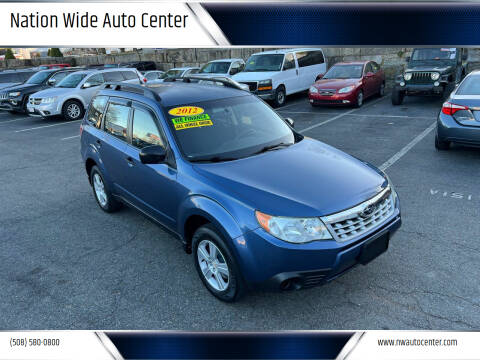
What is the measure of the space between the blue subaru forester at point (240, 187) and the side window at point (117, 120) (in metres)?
0.01

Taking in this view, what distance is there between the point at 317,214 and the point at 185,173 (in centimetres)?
132

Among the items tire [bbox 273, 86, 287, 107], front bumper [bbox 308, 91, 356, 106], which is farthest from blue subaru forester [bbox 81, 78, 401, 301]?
tire [bbox 273, 86, 287, 107]

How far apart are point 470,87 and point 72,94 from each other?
40.0ft

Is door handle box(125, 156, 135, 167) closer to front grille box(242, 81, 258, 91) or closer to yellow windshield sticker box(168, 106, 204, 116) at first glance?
yellow windshield sticker box(168, 106, 204, 116)

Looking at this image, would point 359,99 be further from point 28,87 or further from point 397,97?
point 28,87

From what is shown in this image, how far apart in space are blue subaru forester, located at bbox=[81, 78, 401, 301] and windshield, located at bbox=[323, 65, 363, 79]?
9306 millimetres

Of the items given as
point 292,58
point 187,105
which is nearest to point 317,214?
point 187,105

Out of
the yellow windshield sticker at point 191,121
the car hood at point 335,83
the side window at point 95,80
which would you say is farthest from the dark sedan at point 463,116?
the side window at point 95,80

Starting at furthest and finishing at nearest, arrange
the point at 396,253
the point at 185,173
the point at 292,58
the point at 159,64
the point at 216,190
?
the point at 159,64, the point at 292,58, the point at 396,253, the point at 185,173, the point at 216,190

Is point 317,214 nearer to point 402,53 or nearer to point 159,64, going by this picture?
point 402,53

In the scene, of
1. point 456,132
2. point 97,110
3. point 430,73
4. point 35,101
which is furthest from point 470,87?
point 35,101

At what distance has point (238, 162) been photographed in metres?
3.80

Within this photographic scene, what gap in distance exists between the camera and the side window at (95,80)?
14289 millimetres

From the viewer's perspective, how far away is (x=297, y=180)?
11.5 feet
